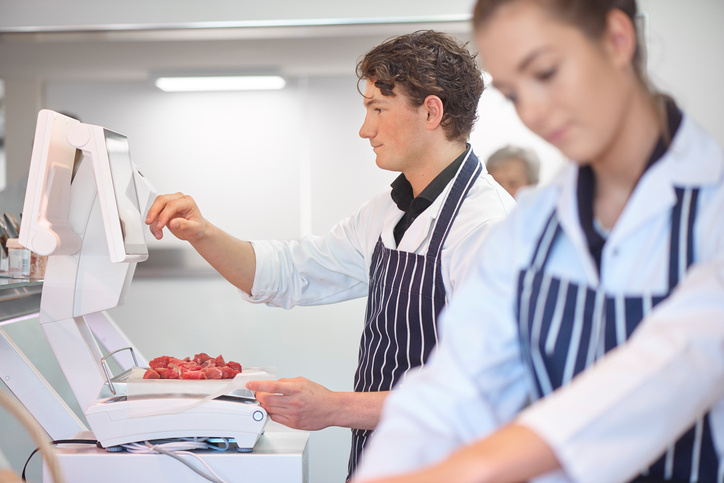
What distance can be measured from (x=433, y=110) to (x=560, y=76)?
0.95 metres

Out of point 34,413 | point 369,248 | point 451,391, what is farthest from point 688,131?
point 34,413

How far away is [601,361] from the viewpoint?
28.7 inches

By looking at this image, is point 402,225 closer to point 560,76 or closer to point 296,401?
point 296,401

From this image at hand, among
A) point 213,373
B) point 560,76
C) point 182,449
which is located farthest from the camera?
point 213,373

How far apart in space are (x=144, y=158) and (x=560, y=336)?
295cm

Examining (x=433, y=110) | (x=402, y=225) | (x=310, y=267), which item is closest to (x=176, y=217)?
(x=310, y=267)

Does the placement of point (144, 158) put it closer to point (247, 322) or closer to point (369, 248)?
point (247, 322)

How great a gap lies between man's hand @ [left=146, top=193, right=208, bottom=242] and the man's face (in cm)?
48

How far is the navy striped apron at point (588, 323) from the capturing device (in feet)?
2.72

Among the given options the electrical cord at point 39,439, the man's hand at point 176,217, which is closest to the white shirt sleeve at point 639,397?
the electrical cord at point 39,439

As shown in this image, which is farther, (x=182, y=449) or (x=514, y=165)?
(x=514, y=165)

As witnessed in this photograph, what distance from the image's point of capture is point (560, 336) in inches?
35.3

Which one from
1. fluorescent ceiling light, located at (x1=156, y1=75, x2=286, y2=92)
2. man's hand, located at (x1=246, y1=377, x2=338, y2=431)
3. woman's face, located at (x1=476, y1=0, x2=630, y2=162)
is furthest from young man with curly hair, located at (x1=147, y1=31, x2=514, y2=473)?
fluorescent ceiling light, located at (x1=156, y1=75, x2=286, y2=92)

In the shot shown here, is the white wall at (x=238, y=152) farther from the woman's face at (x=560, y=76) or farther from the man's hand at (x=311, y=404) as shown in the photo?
the woman's face at (x=560, y=76)
